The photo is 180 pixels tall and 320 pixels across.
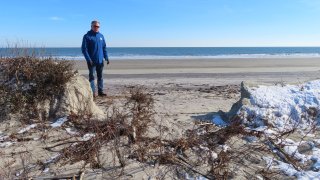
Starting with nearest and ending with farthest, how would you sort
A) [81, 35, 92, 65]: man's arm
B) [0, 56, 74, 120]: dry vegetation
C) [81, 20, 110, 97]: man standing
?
[0, 56, 74, 120]: dry vegetation, [81, 35, 92, 65]: man's arm, [81, 20, 110, 97]: man standing

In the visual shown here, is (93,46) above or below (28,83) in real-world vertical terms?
above

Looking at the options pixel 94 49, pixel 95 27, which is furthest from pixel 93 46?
pixel 95 27

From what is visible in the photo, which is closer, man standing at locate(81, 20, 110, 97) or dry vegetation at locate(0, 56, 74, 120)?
dry vegetation at locate(0, 56, 74, 120)

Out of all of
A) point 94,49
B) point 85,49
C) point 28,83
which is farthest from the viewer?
point 94,49

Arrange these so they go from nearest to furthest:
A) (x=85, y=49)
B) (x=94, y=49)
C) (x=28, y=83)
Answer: (x=28, y=83) → (x=85, y=49) → (x=94, y=49)

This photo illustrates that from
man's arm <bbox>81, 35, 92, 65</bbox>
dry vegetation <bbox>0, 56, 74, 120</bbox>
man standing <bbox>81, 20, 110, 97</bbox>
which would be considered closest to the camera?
dry vegetation <bbox>0, 56, 74, 120</bbox>

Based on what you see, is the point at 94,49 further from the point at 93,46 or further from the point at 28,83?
the point at 28,83

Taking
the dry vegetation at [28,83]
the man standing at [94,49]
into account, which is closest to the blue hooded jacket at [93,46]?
the man standing at [94,49]

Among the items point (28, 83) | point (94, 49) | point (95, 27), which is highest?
point (95, 27)

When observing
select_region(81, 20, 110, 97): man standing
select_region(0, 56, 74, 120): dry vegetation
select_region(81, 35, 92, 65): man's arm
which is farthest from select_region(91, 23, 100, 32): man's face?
select_region(0, 56, 74, 120): dry vegetation

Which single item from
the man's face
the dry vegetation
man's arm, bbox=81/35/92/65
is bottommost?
the dry vegetation

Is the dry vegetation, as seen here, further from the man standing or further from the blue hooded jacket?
the blue hooded jacket

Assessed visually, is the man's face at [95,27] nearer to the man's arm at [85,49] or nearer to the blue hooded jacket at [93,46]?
the blue hooded jacket at [93,46]

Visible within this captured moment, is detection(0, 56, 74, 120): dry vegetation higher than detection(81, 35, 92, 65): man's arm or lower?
lower
